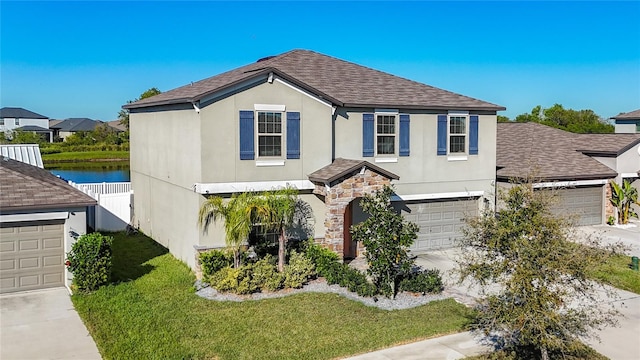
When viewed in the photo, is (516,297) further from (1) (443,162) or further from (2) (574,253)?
(1) (443,162)

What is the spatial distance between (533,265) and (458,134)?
11.2m

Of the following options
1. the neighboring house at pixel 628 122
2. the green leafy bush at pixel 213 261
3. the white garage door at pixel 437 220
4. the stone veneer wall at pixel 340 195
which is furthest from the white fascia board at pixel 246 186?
the neighboring house at pixel 628 122

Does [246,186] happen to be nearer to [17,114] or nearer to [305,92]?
[305,92]

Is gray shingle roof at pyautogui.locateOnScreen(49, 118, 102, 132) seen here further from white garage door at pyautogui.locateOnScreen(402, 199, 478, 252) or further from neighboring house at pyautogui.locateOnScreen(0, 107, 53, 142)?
white garage door at pyautogui.locateOnScreen(402, 199, 478, 252)

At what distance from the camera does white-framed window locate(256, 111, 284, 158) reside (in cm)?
1519

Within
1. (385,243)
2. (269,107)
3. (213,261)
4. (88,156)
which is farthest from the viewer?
(88,156)

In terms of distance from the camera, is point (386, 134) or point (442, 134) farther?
point (442, 134)

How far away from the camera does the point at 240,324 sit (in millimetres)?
11531

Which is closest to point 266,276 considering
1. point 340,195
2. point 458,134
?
point 340,195

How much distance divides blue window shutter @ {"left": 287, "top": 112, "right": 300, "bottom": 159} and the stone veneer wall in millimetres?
1138

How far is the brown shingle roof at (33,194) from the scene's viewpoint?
43.7 feet

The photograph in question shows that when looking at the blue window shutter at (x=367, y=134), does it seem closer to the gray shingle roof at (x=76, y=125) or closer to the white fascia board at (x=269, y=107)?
the white fascia board at (x=269, y=107)

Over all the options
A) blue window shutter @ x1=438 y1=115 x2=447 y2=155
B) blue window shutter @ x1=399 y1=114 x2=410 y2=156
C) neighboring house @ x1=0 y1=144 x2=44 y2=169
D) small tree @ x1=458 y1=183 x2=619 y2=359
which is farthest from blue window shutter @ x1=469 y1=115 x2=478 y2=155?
neighboring house @ x1=0 y1=144 x2=44 y2=169

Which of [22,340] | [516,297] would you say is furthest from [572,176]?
[22,340]
